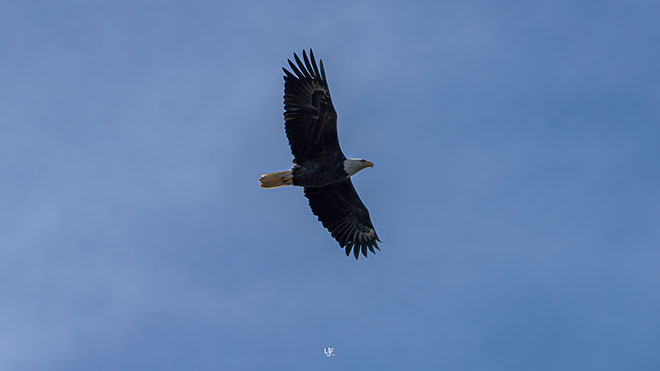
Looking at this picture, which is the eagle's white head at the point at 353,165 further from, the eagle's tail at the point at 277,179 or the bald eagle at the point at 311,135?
the eagle's tail at the point at 277,179

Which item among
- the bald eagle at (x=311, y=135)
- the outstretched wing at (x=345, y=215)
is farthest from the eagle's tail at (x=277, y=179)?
the outstretched wing at (x=345, y=215)

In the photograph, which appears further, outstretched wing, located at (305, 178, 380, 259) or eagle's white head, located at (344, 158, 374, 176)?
outstretched wing, located at (305, 178, 380, 259)

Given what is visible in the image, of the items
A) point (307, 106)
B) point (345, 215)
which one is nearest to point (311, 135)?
point (307, 106)

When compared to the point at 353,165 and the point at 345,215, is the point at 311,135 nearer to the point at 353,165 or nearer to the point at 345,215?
the point at 353,165

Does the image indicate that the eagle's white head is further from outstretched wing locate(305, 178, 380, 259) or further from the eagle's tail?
the eagle's tail

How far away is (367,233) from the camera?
2006 centimetres

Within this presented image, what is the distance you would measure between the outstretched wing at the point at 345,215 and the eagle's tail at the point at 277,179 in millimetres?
950

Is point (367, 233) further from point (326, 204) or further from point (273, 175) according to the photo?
point (273, 175)

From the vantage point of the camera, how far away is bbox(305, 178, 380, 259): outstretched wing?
19.6m

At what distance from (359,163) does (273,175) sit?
1720 mm

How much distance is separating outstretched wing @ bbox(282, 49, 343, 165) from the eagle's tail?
1.99ft

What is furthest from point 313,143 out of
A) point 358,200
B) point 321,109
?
point 358,200

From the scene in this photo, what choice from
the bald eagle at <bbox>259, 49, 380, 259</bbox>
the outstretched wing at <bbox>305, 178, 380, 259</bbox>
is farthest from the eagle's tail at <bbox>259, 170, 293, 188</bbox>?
the outstretched wing at <bbox>305, 178, 380, 259</bbox>

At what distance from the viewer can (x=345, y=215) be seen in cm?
1992
